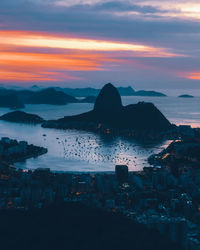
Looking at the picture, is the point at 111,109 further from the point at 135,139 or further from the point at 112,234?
the point at 112,234

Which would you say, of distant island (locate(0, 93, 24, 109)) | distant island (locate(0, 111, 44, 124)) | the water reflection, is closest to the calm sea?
the water reflection

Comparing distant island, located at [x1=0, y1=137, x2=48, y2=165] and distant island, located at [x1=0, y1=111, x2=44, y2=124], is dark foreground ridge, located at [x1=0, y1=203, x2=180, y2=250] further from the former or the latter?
distant island, located at [x1=0, y1=111, x2=44, y2=124]

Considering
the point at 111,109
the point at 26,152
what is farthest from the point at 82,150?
the point at 111,109

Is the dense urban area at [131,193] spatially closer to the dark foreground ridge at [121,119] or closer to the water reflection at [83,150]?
the water reflection at [83,150]

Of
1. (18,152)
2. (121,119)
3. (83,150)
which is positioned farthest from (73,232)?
(121,119)

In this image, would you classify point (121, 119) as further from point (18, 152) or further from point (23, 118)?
point (18, 152)
